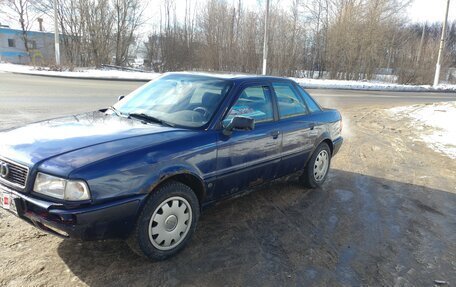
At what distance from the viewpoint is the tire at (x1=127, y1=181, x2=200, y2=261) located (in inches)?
120

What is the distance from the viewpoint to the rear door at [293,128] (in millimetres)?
4594

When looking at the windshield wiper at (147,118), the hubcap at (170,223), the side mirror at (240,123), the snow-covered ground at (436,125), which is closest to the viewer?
the hubcap at (170,223)

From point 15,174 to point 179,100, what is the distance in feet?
5.72

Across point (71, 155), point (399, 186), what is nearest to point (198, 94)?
point (71, 155)

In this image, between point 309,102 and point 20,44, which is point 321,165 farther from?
point 20,44

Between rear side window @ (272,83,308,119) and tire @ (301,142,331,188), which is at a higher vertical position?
rear side window @ (272,83,308,119)

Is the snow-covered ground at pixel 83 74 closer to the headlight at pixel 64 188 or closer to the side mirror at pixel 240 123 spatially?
the side mirror at pixel 240 123

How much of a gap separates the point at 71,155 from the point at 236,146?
5.24 feet

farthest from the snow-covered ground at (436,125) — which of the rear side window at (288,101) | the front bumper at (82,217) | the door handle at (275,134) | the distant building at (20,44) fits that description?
the distant building at (20,44)

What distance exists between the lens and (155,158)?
10.0 feet

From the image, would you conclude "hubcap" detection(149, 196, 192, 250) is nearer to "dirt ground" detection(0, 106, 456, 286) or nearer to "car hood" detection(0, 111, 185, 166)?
"dirt ground" detection(0, 106, 456, 286)

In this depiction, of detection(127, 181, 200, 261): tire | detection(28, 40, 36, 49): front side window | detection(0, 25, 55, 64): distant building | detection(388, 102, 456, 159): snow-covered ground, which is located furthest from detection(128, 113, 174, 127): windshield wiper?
detection(28, 40, 36, 49): front side window

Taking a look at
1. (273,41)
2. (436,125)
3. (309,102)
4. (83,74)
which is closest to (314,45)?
(273,41)

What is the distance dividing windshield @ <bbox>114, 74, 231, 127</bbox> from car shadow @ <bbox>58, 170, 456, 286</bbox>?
3.80ft
